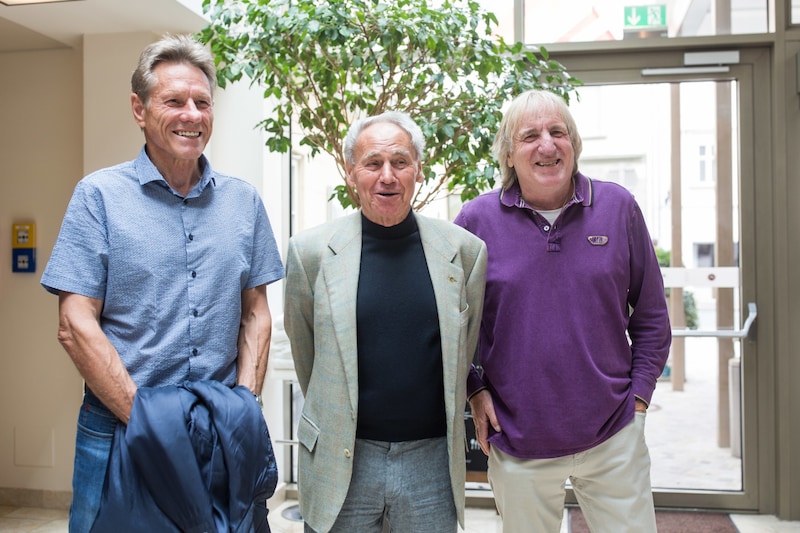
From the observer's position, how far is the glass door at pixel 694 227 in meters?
3.96

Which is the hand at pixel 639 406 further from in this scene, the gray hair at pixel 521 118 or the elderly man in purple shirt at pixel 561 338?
the gray hair at pixel 521 118

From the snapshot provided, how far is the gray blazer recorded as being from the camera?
169 centimetres

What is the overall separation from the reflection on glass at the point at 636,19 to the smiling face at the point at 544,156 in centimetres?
230

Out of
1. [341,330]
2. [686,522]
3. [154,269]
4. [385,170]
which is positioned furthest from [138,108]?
[686,522]

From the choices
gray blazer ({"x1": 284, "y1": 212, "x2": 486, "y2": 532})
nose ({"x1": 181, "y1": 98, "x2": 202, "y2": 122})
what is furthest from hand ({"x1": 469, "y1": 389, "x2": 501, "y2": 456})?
nose ({"x1": 181, "y1": 98, "x2": 202, "y2": 122})

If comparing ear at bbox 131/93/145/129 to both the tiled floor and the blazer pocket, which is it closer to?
the blazer pocket

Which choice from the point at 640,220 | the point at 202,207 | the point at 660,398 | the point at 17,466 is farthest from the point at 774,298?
the point at 17,466

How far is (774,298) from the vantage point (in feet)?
12.8

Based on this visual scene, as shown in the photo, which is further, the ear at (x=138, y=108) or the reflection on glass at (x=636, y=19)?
the reflection on glass at (x=636, y=19)

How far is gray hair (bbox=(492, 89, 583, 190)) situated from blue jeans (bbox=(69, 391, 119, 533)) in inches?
46.7

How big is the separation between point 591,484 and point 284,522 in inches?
90.7

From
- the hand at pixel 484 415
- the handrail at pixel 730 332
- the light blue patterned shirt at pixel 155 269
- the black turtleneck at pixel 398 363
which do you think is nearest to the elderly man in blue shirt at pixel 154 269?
the light blue patterned shirt at pixel 155 269

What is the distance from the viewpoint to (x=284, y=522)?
3840 millimetres

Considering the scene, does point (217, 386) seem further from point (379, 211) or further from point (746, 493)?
point (746, 493)
